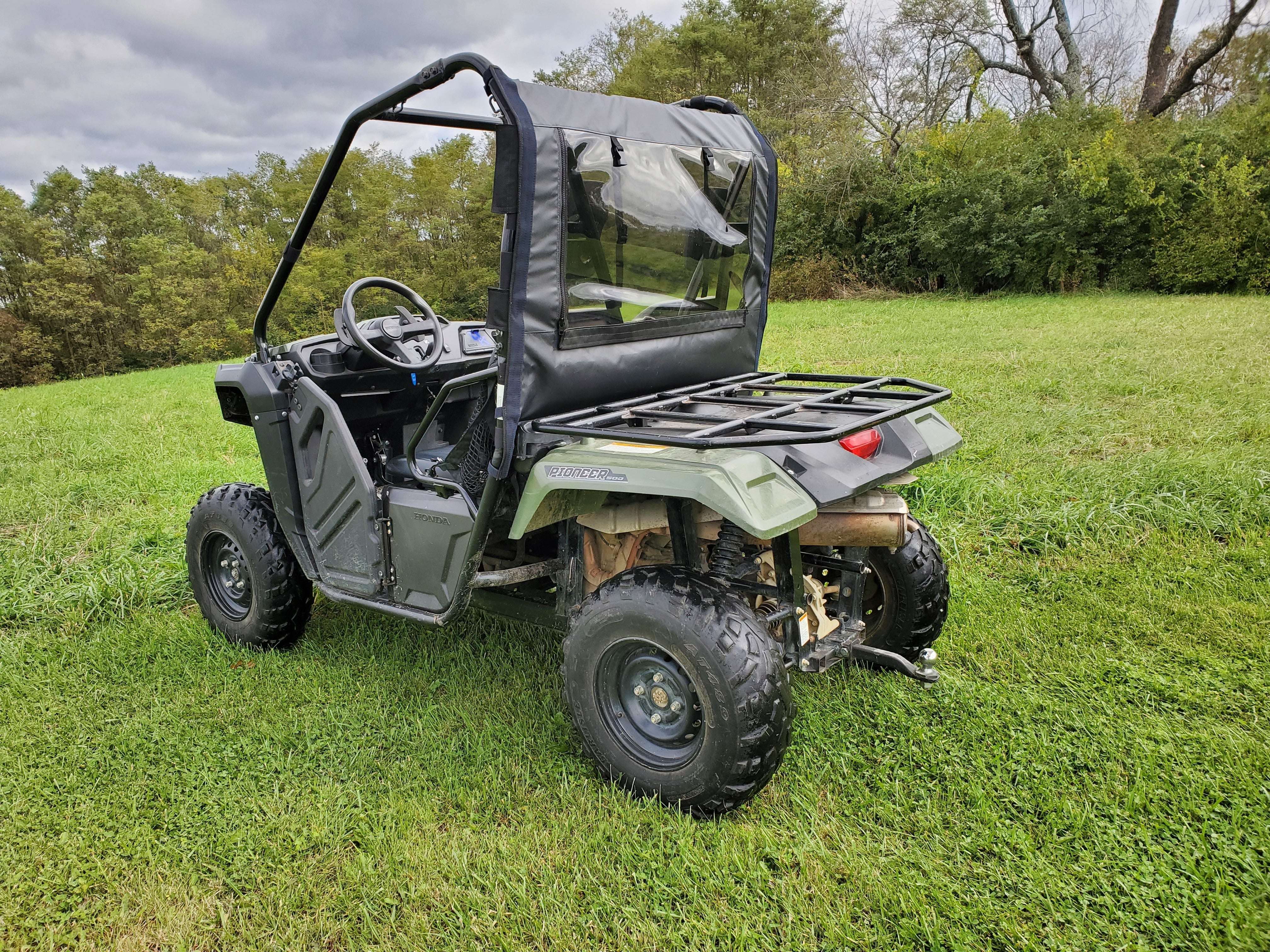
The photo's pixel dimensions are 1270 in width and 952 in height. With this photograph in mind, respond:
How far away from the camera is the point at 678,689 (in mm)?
2516

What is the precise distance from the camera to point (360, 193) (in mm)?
21953

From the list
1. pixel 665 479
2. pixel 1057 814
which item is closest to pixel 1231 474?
pixel 1057 814

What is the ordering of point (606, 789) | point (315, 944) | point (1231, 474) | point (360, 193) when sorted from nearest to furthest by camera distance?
point (315, 944) → point (606, 789) → point (1231, 474) → point (360, 193)

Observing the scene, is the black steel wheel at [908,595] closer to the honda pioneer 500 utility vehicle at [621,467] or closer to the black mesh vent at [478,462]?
the honda pioneer 500 utility vehicle at [621,467]

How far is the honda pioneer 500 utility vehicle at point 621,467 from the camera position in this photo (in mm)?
2375

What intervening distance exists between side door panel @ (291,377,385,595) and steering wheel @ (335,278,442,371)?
299 millimetres

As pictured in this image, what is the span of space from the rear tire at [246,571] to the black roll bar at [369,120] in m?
0.71

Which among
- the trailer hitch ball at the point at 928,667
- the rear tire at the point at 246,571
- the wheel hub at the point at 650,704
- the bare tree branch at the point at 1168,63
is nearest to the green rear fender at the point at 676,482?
the wheel hub at the point at 650,704

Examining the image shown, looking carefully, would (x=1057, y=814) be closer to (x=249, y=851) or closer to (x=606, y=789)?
(x=606, y=789)

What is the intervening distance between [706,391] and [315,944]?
2.14 m

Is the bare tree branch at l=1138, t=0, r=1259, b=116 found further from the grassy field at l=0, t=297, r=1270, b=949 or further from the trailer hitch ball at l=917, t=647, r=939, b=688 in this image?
the trailer hitch ball at l=917, t=647, r=939, b=688

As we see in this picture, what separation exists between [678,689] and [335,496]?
1678mm

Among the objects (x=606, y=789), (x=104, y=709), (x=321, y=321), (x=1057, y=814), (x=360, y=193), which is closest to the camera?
(x=1057, y=814)

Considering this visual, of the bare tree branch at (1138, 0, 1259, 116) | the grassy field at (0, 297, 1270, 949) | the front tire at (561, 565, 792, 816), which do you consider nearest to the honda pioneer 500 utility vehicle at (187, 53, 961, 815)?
the front tire at (561, 565, 792, 816)
